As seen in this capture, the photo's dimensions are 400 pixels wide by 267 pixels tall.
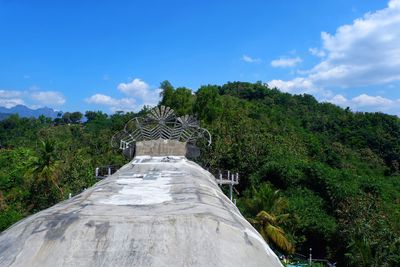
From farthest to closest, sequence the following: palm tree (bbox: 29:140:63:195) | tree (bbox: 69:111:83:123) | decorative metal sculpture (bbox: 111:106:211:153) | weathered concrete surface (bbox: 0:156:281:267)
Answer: tree (bbox: 69:111:83:123)
palm tree (bbox: 29:140:63:195)
decorative metal sculpture (bbox: 111:106:211:153)
weathered concrete surface (bbox: 0:156:281:267)

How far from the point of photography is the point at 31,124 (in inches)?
2938

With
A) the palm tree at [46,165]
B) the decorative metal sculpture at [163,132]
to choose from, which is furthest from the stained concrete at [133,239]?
the palm tree at [46,165]

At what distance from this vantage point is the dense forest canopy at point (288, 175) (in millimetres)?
17641

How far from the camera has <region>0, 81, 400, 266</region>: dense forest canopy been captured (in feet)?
57.9

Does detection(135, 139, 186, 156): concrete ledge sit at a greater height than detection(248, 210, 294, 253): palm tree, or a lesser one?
greater

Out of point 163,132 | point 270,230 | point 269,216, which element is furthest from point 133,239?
point 269,216

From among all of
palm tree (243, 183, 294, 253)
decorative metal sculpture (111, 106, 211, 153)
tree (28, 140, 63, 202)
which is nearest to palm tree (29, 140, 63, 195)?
tree (28, 140, 63, 202)

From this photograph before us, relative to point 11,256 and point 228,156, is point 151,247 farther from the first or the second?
point 228,156

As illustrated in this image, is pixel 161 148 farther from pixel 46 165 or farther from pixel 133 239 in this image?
pixel 46 165

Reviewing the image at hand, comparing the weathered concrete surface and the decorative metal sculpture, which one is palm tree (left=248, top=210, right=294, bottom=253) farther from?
the weathered concrete surface

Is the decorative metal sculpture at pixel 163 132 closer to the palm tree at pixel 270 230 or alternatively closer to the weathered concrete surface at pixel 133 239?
the palm tree at pixel 270 230

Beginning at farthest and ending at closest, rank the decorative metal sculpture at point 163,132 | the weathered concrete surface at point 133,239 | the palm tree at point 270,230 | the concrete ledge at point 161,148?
the palm tree at point 270,230, the decorative metal sculpture at point 163,132, the concrete ledge at point 161,148, the weathered concrete surface at point 133,239

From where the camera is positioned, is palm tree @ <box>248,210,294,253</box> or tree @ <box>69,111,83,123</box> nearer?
palm tree @ <box>248,210,294,253</box>

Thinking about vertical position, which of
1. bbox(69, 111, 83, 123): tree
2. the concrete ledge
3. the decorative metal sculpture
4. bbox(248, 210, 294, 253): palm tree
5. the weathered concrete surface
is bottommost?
bbox(248, 210, 294, 253): palm tree
